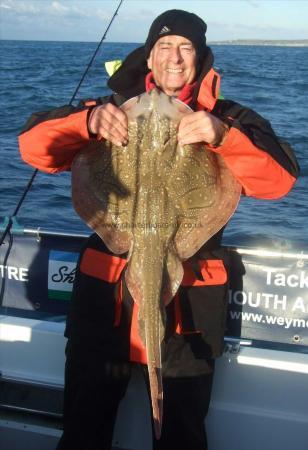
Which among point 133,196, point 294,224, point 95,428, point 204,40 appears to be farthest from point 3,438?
point 294,224

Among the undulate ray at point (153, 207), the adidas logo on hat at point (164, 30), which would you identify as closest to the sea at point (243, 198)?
the undulate ray at point (153, 207)

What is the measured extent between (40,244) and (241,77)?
29679 mm

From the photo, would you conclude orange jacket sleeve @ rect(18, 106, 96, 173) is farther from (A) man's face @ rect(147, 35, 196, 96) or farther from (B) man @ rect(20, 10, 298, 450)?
(A) man's face @ rect(147, 35, 196, 96)

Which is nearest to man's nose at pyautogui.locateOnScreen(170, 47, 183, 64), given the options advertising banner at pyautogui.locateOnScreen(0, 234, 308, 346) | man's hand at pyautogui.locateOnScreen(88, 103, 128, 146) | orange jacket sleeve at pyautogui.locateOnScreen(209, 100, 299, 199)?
orange jacket sleeve at pyautogui.locateOnScreen(209, 100, 299, 199)

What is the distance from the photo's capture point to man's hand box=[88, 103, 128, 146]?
2412 millimetres

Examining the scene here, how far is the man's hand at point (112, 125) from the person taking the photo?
7.91ft

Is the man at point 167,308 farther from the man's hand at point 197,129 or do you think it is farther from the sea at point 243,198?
the sea at point 243,198

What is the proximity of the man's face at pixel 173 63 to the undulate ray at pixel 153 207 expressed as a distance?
62 centimetres

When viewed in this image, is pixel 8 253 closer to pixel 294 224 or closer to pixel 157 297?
pixel 157 297

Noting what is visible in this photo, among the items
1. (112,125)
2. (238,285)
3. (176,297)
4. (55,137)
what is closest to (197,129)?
(112,125)

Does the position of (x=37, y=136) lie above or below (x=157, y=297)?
above

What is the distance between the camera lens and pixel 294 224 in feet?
28.4

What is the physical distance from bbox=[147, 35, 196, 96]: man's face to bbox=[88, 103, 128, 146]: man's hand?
0.66m

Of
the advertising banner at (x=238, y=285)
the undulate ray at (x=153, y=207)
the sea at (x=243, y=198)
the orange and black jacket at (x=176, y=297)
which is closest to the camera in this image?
the undulate ray at (x=153, y=207)
